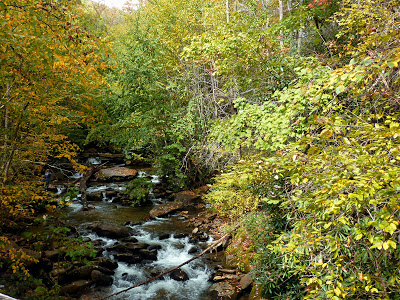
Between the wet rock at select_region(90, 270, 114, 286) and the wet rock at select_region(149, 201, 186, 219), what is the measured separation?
14.4 feet

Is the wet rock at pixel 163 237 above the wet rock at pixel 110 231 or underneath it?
underneath

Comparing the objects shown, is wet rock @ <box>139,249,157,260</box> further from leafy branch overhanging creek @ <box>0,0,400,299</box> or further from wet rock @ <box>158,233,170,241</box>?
leafy branch overhanging creek @ <box>0,0,400,299</box>

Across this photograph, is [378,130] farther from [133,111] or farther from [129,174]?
[129,174]

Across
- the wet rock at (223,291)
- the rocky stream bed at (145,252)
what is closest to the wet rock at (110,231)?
the rocky stream bed at (145,252)

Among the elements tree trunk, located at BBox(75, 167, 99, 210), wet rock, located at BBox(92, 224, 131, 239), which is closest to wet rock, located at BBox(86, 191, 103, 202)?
tree trunk, located at BBox(75, 167, 99, 210)

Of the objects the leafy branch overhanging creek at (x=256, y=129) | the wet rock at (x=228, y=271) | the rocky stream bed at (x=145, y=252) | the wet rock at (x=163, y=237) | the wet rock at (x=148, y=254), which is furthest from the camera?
the wet rock at (x=163, y=237)

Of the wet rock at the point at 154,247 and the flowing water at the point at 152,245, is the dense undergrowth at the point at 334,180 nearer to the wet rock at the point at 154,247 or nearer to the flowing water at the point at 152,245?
the flowing water at the point at 152,245

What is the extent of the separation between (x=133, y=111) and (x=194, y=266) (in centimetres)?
769

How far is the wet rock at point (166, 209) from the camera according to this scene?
11.4m

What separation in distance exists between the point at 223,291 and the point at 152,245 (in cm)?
331

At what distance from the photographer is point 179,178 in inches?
549

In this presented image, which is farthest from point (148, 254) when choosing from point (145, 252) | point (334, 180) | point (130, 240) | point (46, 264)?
point (334, 180)

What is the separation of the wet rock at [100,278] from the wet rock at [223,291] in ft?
8.85

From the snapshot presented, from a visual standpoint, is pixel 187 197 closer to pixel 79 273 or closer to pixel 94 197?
pixel 94 197
